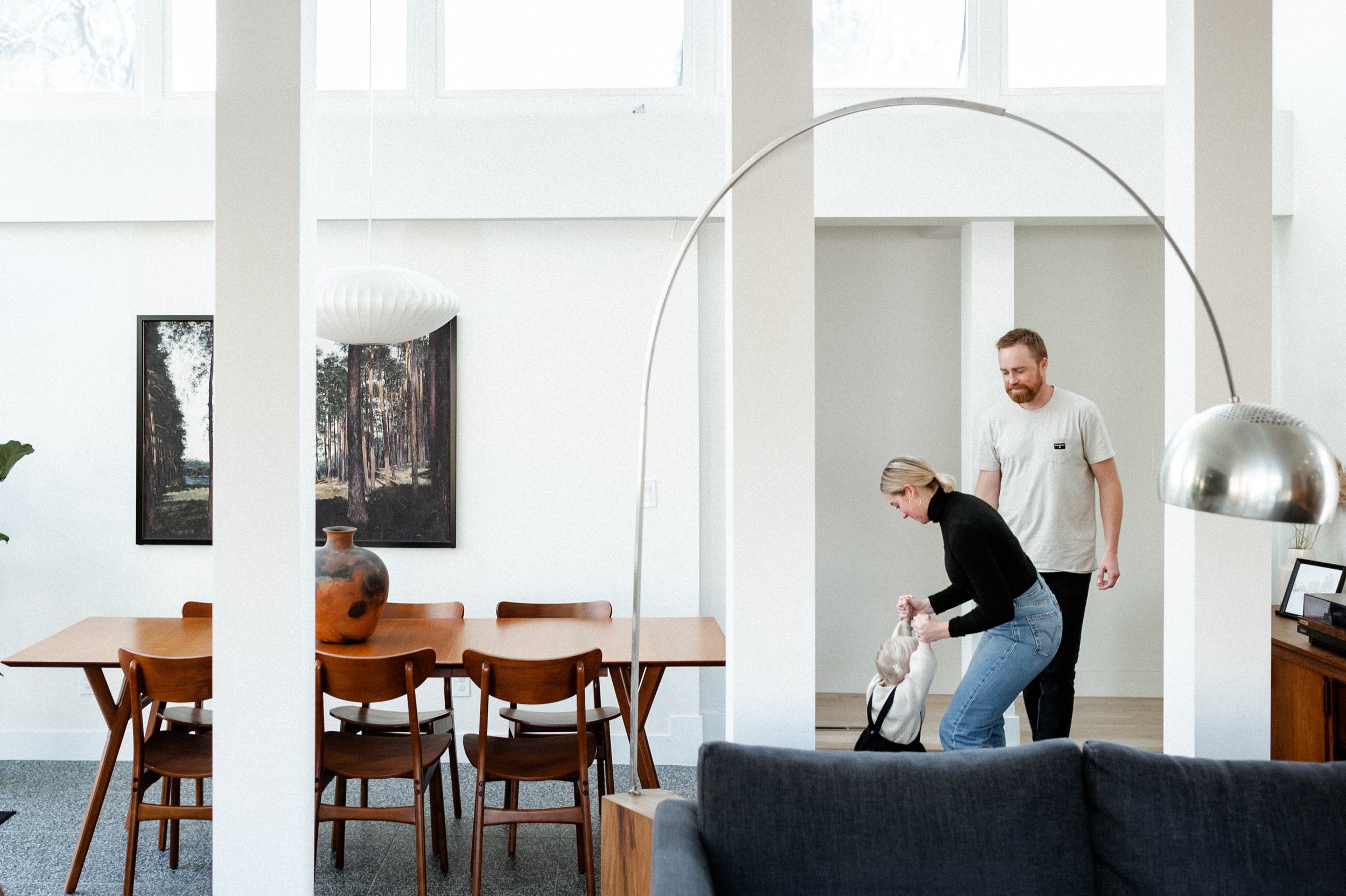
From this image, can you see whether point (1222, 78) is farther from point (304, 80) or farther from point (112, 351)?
point (112, 351)

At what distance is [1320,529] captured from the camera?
440 cm

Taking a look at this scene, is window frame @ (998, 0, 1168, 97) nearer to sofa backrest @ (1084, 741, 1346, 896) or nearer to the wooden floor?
the wooden floor

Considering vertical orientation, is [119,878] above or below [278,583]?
below

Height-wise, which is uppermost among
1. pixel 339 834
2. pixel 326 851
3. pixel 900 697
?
pixel 900 697

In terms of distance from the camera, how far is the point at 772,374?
7.59ft

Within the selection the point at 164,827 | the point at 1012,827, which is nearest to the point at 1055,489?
the point at 1012,827

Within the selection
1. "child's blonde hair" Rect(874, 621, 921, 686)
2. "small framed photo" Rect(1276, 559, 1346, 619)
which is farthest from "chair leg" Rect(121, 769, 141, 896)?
"small framed photo" Rect(1276, 559, 1346, 619)

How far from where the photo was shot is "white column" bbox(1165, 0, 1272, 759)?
7.73 feet

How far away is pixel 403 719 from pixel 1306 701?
339 cm

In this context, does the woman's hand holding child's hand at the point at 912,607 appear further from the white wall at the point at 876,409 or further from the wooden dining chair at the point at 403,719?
the white wall at the point at 876,409

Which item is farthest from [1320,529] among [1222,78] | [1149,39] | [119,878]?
[119,878]

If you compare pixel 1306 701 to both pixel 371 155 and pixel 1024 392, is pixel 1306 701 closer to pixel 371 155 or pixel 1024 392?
pixel 1024 392

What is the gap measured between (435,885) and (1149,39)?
511cm

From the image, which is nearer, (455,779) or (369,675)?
(369,675)
